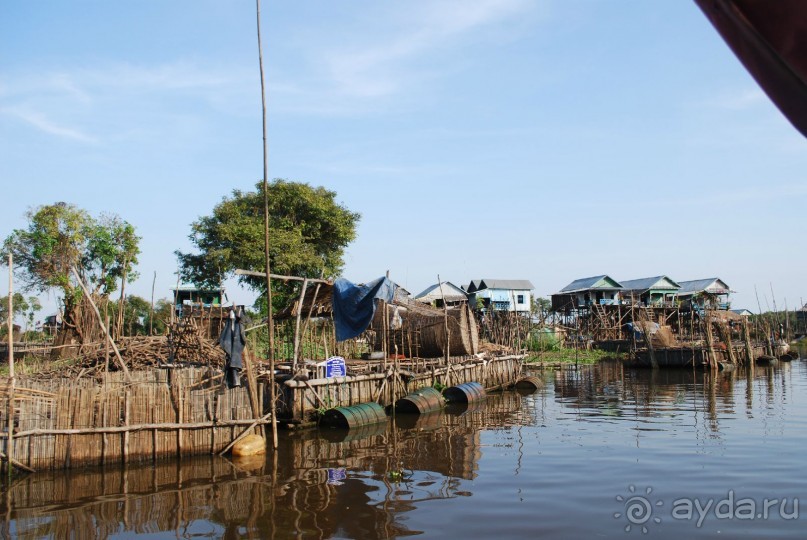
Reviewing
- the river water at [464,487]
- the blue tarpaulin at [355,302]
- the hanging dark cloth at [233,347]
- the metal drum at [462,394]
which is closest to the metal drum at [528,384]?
the metal drum at [462,394]

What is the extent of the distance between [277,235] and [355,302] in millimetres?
13388

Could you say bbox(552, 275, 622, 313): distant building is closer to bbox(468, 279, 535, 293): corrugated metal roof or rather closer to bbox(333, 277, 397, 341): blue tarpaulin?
bbox(468, 279, 535, 293): corrugated metal roof

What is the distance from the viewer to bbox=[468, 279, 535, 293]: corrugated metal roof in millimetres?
55688

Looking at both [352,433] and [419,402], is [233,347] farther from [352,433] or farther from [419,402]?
[419,402]

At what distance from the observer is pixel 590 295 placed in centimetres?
5228

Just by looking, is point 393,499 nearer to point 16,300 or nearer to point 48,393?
point 48,393

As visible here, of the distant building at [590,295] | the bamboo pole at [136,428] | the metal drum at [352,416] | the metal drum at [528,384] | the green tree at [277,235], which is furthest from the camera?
the distant building at [590,295]

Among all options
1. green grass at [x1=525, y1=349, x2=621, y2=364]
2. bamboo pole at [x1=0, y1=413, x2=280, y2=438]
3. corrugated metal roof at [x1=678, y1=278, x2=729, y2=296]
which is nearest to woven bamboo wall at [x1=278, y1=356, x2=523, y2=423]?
bamboo pole at [x1=0, y1=413, x2=280, y2=438]

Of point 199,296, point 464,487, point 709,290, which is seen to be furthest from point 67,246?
point 709,290

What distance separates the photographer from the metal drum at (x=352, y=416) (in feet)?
49.9

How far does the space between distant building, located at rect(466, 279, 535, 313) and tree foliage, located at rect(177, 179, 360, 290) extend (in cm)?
2266

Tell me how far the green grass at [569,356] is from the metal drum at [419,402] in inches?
756

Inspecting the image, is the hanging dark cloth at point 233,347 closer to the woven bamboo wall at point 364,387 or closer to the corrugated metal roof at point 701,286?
the woven bamboo wall at point 364,387

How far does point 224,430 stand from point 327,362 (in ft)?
12.9
